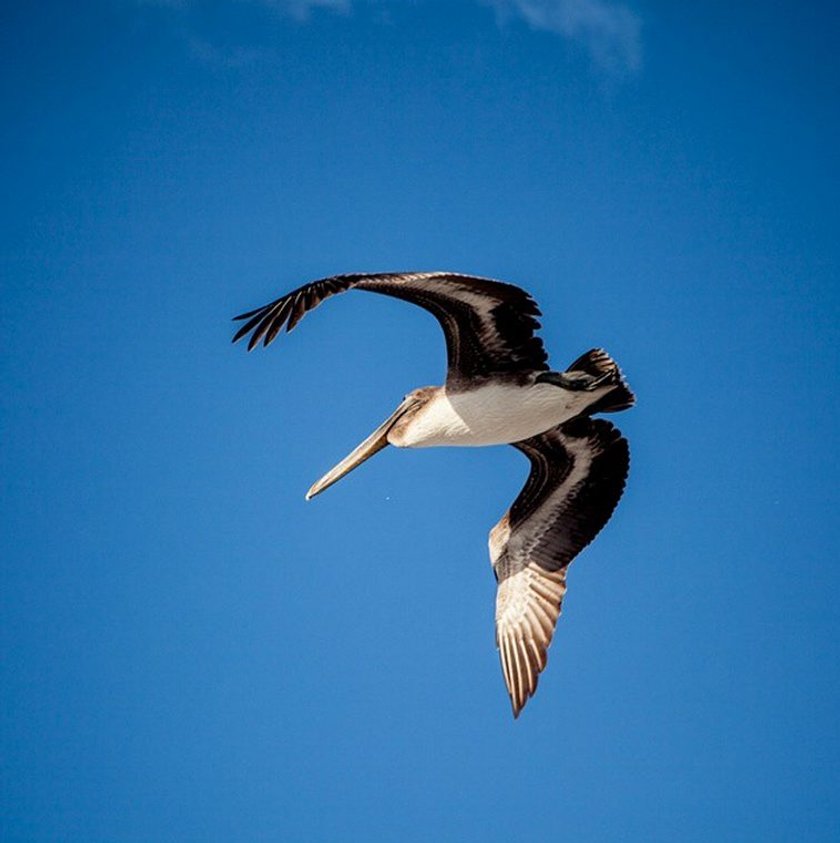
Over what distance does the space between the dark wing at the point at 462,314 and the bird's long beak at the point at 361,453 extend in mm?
951

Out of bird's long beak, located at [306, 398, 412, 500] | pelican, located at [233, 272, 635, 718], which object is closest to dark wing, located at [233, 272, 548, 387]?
pelican, located at [233, 272, 635, 718]

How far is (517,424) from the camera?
10.2m

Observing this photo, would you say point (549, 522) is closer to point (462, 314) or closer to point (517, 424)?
point (517, 424)

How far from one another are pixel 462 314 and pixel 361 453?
2.28 meters

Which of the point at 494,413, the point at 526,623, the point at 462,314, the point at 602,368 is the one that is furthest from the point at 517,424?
the point at 526,623

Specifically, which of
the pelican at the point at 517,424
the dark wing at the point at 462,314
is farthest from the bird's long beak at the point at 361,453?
the dark wing at the point at 462,314

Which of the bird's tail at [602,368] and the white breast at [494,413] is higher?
the bird's tail at [602,368]

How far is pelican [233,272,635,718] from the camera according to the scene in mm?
8945

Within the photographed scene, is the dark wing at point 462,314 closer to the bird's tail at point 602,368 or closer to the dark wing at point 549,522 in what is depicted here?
the bird's tail at point 602,368

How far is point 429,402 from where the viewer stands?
10.6 m

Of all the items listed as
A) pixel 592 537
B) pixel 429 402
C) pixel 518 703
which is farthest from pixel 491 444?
pixel 518 703

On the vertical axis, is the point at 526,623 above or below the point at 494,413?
below

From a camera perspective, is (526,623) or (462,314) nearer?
(462,314)

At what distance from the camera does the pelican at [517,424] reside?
895 cm
